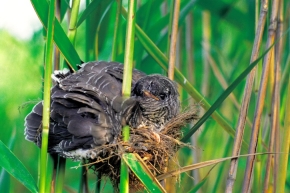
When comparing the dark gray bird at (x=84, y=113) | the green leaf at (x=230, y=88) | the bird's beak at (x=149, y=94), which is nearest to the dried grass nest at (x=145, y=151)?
the dark gray bird at (x=84, y=113)

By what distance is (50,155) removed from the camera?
1381mm

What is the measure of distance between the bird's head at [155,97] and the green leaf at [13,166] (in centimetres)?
54

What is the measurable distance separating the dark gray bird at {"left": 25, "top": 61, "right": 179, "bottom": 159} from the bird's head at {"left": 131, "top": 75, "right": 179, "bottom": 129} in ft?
0.32

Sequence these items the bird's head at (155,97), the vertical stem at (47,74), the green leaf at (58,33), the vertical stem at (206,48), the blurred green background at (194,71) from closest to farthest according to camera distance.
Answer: the vertical stem at (47,74) → the green leaf at (58,33) → the bird's head at (155,97) → the blurred green background at (194,71) → the vertical stem at (206,48)

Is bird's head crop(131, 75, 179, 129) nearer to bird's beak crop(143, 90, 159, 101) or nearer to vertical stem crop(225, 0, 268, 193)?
bird's beak crop(143, 90, 159, 101)

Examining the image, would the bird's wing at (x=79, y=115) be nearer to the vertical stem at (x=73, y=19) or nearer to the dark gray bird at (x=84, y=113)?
the dark gray bird at (x=84, y=113)

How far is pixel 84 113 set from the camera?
1.40 m

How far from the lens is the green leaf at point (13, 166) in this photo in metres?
1.13

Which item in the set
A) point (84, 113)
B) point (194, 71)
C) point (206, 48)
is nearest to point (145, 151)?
point (84, 113)

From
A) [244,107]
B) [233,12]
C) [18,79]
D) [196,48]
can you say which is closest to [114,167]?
[244,107]

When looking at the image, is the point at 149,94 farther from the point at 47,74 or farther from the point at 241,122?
the point at 47,74

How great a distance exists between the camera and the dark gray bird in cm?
136

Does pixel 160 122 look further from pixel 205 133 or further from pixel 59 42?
pixel 59 42

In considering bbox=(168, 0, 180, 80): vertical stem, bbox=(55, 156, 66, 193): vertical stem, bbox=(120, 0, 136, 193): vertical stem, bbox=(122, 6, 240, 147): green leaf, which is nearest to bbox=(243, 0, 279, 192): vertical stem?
bbox=(122, 6, 240, 147): green leaf
